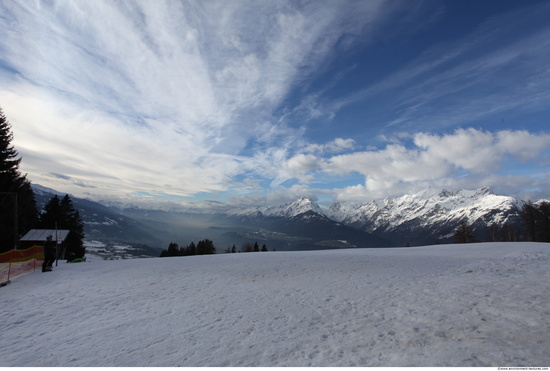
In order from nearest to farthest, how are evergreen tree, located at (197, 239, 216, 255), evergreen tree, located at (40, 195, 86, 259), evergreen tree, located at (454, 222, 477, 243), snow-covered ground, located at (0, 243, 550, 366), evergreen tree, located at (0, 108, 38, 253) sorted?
1. snow-covered ground, located at (0, 243, 550, 366)
2. evergreen tree, located at (0, 108, 38, 253)
3. evergreen tree, located at (40, 195, 86, 259)
4. evergreen tree, located at (454, 222, 477, 243)
5. evergreen tree, located at (197, 239, 216, 255)

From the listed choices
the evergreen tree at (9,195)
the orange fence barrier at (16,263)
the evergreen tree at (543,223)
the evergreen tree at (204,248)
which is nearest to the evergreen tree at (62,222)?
the evergreen tree at (9,195)

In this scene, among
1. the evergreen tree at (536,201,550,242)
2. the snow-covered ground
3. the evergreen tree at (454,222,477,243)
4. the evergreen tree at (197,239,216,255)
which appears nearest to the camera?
the snow-covered ground

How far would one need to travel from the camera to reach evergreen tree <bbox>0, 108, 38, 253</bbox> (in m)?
30.8

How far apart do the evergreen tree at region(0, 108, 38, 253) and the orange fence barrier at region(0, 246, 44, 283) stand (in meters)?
13.5

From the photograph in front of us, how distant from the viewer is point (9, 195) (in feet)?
103

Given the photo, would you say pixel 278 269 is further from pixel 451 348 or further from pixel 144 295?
pixel 451 348

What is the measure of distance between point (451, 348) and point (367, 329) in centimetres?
185

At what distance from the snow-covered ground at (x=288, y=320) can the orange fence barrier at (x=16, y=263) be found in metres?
3.28

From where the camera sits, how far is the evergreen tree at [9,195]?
3083 centimetres

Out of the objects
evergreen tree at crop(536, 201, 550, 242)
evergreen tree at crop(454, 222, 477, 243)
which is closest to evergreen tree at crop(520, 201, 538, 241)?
evergreen tree at crop(536, 201, 550, 242)

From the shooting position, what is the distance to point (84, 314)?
890cm

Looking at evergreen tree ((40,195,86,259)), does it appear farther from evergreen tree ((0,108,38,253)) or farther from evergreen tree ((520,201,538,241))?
evergreen tree ((520,201,538,241))

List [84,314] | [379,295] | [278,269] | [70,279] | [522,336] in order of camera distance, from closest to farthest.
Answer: [522,336] → [84,314] → [379,295] → [70,279] → [278,269]

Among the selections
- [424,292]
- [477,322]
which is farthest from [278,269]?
[477,322]
